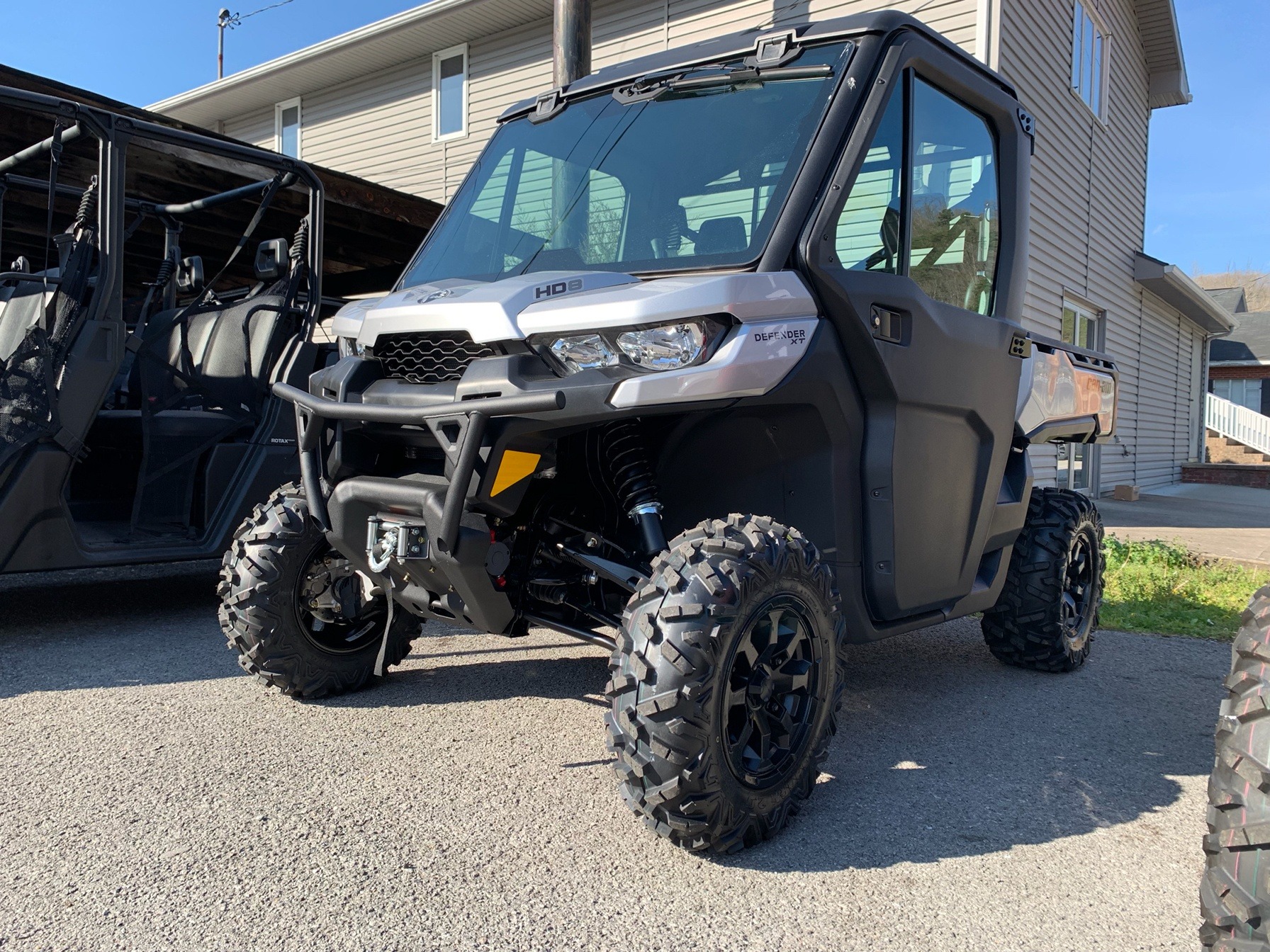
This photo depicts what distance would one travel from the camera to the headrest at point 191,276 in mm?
5965

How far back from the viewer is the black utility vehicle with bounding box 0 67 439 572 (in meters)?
4.64

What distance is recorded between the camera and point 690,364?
2617mm

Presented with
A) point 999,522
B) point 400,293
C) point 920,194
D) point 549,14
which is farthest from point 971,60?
point 549,14

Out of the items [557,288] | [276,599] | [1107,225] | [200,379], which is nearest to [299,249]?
[200,379]

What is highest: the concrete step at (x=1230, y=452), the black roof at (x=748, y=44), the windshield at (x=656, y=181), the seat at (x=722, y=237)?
the black roof at (x=748, y=44)

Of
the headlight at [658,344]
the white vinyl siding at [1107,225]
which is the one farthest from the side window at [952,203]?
the white vinyl siding at [1107,225]

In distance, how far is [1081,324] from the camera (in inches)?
587

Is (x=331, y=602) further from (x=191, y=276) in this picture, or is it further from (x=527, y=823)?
(x=191, y=276)

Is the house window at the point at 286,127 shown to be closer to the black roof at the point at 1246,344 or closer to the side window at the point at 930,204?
the side window at the point at 930,204

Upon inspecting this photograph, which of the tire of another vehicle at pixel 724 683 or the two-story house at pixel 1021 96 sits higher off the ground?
the two-story house at pixel 1021 96

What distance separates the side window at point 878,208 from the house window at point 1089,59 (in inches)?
467

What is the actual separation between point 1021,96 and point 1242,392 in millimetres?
30358

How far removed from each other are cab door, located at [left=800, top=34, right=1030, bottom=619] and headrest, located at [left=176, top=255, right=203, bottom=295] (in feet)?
14.6

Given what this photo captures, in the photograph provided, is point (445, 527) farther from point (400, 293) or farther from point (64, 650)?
point (64, 650)
